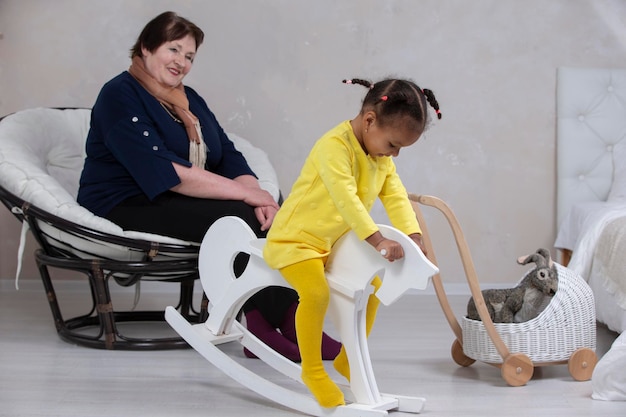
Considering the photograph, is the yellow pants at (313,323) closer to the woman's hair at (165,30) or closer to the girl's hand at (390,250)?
the girl's hand at (390,250)

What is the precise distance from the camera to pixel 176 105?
2.67 m

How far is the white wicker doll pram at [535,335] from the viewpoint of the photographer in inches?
87.2

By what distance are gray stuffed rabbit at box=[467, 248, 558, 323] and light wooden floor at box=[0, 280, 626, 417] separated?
173 millimetres

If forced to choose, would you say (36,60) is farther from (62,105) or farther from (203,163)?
(203,163)

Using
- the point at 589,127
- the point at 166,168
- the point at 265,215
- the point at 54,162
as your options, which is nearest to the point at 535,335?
the point at 265,215

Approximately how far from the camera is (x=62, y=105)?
11.9 ft

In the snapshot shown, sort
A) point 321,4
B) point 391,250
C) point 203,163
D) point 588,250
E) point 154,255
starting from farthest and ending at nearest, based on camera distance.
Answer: point 321,4, point 588,250, point 203,163, point 154,255, point 391,250

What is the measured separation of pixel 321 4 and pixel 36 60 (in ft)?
4.06

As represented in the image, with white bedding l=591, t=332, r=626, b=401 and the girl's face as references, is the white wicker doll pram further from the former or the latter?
the girl's face

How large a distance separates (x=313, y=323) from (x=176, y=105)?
3.46ft

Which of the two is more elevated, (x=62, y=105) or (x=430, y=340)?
(x=62, y=105)

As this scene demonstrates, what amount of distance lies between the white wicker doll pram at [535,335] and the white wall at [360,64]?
1.43 m

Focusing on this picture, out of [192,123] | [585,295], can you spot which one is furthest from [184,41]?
[585,295]

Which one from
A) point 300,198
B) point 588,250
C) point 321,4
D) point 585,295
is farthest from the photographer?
point 321,4
